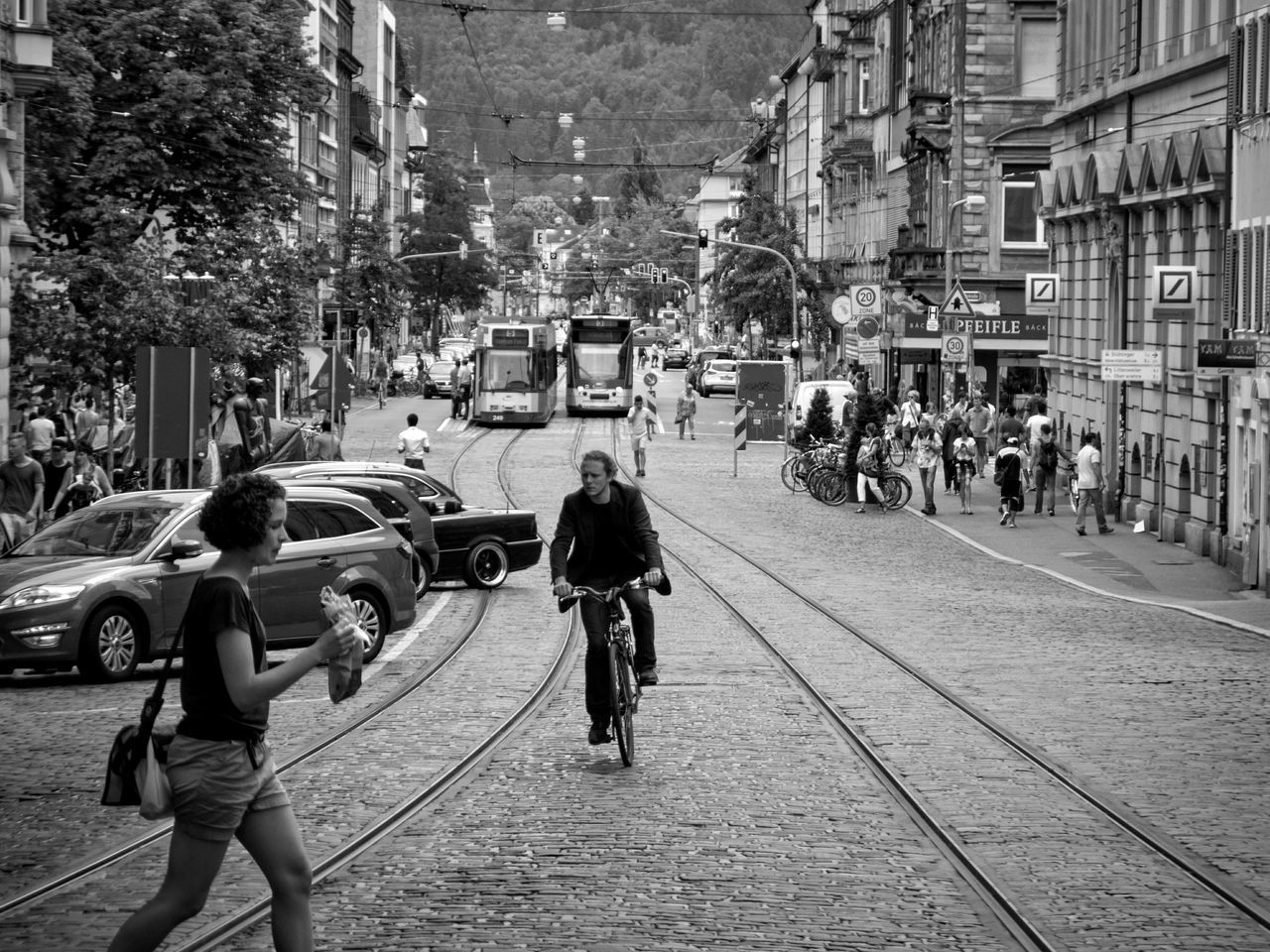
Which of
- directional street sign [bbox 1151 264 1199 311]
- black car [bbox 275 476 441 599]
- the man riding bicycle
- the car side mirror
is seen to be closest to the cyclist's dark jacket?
the man riding bicycle

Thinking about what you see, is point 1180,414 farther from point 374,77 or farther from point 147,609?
point 374,77

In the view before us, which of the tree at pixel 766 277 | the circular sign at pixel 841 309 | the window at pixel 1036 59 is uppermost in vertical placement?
the window at pixel 1036 59

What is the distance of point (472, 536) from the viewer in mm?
25406

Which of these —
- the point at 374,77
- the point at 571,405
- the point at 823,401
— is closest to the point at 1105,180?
the point at 823,401

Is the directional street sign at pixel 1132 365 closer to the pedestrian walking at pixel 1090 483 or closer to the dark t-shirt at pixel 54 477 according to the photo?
the pedestrian walking at pixel 1090 483

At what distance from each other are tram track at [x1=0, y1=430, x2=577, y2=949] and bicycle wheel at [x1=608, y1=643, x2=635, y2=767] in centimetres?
85

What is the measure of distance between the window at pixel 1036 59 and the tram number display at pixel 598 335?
631 inches

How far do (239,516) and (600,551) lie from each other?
6.10 metres

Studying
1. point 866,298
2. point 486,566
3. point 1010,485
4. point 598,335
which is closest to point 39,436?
point 486,566

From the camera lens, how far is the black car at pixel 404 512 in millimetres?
23016

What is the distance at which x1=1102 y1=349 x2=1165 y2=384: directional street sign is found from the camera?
32.5 meters

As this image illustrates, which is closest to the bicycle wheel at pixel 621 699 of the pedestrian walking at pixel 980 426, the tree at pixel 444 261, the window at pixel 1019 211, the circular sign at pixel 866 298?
the pedestrian walking at pixel 980 426

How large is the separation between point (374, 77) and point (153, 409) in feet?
364

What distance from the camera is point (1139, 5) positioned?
3666 cm
